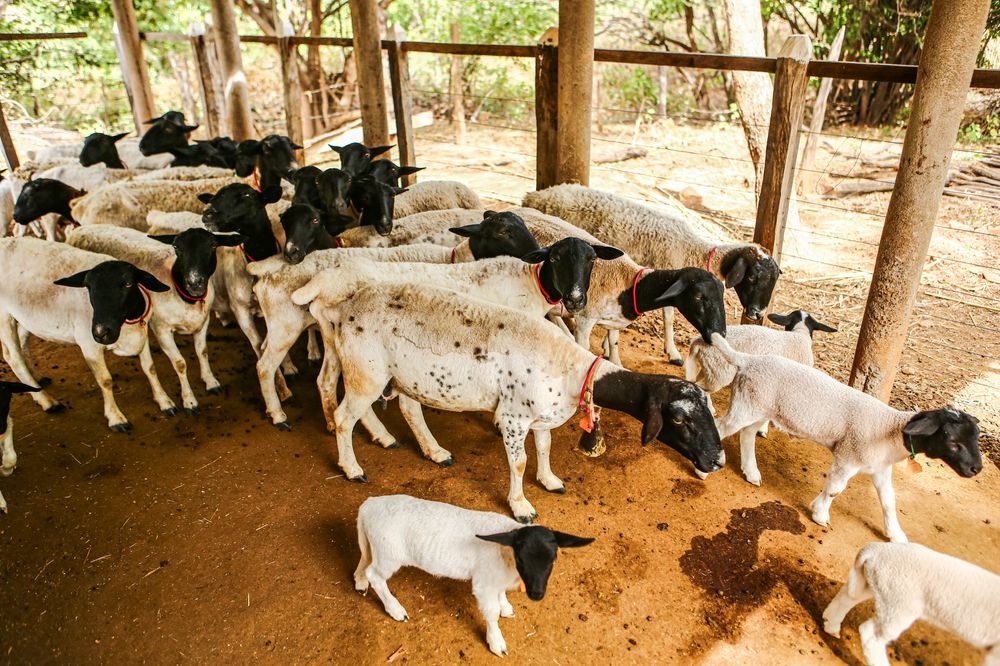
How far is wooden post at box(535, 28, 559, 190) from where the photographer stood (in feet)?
25.1

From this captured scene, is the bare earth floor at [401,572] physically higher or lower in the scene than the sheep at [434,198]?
lower

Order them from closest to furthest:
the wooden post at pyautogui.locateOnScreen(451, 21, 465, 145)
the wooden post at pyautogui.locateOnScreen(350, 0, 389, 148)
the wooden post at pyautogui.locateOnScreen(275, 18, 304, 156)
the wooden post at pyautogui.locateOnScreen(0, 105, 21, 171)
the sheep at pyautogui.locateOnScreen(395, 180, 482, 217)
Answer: the sheep at pyautogui.locateOnScreen(395, 180, 482, 217) < the wooden post at pyautogui.locateOnScreen(350, 0, 389, 148) < the wooden post at pyautogui.locateOnScreen(0, 105, 21, 171) < the wooden post at pyautogui.locateOnScreen(275, 18, 304, 156) < the wooden post at pyautogui.locateOnScreen(451, 21, 465, 145)

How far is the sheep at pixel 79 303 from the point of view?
532 centimetres

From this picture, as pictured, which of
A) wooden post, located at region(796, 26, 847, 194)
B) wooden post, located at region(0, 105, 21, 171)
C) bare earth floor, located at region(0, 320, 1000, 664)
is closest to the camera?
bare earth floor, located at region(0, 320, 1000, 664)

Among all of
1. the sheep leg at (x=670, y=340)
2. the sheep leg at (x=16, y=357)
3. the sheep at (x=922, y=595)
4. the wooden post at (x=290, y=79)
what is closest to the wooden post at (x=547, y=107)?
the sheep leg at (x=670, y=340)

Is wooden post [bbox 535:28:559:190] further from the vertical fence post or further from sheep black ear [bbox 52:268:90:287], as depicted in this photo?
sheep black ear [bbox 52:268:90:287]

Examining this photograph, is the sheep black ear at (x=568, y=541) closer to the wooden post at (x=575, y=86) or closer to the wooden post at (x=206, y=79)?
the wooden post at (x=575, y=86)

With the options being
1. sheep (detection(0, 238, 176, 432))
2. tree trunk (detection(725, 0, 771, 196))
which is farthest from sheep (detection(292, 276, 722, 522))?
tree trunk (detection(725, 0, 771, 196))

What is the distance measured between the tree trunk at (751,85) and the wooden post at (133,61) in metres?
10.0

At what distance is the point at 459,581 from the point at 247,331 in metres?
3.43

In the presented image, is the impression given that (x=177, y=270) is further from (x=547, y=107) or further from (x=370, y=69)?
(x=370, y=69)

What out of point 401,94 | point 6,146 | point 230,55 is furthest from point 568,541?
point 6,146

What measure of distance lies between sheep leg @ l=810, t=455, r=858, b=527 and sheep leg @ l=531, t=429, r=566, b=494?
1.89m

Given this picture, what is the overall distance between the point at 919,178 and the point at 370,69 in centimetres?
735
